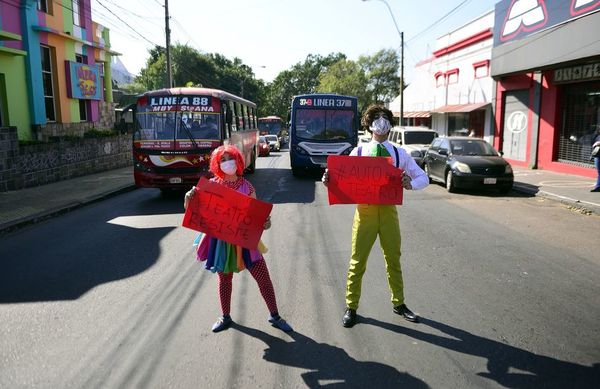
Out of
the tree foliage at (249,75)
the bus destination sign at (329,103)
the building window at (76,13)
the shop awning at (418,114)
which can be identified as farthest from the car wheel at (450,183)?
the tree foliage at (249,75)

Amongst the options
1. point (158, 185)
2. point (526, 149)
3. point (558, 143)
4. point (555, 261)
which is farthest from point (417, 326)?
point (526, 149)

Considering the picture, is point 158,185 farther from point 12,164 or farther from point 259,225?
point 259,225

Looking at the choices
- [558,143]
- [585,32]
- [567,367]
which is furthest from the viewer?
[558,143]

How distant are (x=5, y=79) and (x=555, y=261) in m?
17.0

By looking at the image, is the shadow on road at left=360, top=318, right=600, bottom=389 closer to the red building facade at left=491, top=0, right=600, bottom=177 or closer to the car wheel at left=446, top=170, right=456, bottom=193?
the car wheel at left=446, top=170, right=456, bottom=193

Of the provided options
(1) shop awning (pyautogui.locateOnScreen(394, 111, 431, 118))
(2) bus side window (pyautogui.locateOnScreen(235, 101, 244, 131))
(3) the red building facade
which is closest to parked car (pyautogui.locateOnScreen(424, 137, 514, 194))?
(3) the red building facade

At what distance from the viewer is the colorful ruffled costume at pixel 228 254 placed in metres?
4.08

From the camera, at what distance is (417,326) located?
4219mm

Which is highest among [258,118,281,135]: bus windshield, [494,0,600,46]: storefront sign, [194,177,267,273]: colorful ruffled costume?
[494,0,600,46]: storefront sign

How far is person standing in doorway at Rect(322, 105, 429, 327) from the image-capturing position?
4258mm

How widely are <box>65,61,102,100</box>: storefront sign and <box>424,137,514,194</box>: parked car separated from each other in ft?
50.1

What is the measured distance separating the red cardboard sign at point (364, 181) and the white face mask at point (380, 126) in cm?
26

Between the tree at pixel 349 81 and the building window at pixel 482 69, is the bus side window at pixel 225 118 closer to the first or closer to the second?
the building window at pixel 482 69

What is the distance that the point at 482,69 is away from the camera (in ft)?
78.8
